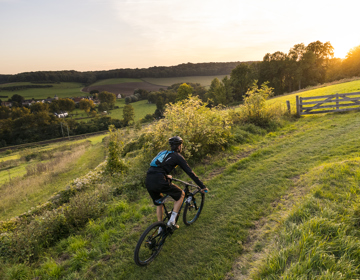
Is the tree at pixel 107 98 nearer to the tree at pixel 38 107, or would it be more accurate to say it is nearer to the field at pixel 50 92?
the field at pixel 50 92

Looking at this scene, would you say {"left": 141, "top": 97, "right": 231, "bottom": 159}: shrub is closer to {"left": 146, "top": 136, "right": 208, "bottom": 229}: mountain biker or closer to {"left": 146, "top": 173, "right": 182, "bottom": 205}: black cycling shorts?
{"left": 146, "top": 136, "right": 208, "bottom": 229}: mountain biker

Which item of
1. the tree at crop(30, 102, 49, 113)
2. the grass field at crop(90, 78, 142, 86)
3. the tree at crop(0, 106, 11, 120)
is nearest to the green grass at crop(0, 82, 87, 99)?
the grass field at crop(90, 78, 142, 86)

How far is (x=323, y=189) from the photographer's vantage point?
4.86 meters

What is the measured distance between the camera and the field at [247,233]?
115 inches

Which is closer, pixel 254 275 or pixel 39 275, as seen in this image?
pixel 254 275

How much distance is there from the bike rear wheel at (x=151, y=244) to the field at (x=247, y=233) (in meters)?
0.16


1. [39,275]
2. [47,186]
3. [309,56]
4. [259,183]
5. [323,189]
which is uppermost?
[309,56]

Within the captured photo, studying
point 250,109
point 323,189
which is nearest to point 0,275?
point 323,189

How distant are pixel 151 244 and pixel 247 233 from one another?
2.23 meters

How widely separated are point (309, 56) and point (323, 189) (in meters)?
65.7

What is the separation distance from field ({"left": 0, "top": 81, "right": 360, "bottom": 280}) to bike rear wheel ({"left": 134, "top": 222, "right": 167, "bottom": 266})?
16 centimetres

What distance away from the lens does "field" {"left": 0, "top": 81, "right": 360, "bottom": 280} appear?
9.58 ft

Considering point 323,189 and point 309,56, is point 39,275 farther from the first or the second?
point 309,56

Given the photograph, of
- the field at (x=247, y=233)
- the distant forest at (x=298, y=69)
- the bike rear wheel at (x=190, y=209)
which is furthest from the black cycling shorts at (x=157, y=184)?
the distant forest at (x=298, y=69)
